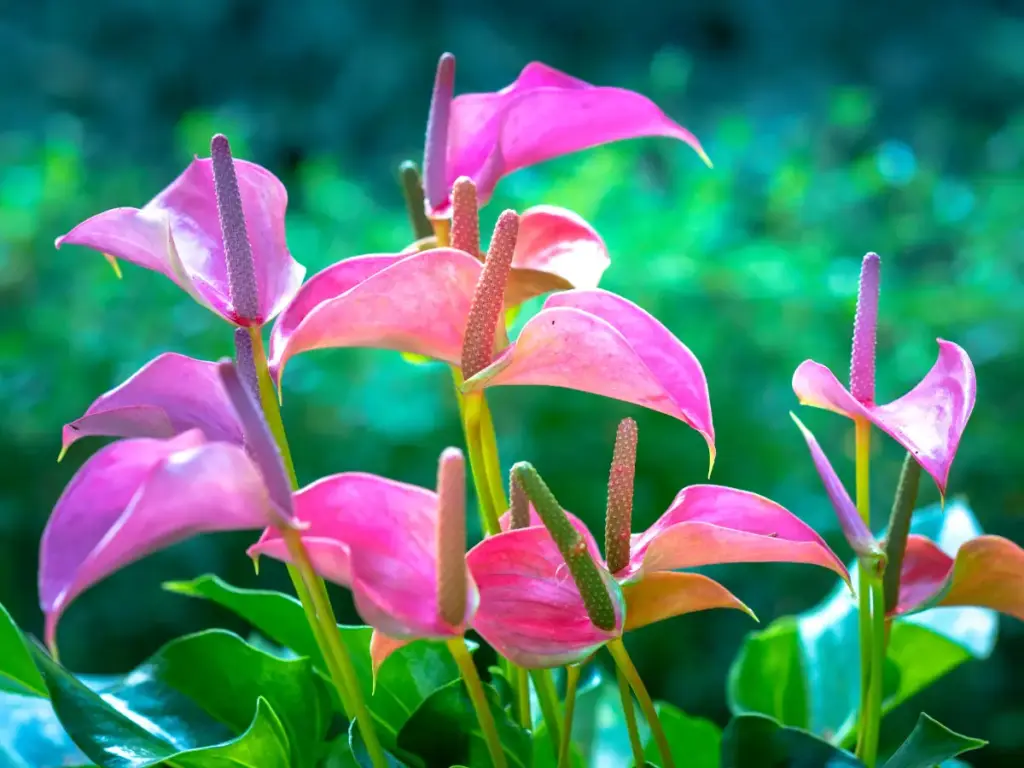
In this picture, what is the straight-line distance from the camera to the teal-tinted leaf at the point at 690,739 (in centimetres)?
48

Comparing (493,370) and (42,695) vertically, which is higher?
(493,370)

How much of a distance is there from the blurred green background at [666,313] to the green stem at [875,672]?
628mm

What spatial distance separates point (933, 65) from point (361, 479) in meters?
2.46

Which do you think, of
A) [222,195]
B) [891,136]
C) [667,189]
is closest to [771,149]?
[667,189]

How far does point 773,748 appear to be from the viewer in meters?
0.38

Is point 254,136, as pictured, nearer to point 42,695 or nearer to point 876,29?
point 876,29

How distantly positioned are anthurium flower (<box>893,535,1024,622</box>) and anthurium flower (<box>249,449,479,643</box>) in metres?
0.17

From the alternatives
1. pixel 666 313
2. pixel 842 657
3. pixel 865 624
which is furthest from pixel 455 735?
pixel 666 313

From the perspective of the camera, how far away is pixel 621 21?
265cm

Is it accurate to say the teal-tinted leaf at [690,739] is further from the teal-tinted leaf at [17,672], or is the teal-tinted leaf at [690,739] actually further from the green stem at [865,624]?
the teal-tinted leaf at [17,672]

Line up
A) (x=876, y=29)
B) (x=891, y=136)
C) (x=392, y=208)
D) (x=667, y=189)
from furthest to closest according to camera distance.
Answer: (x=876, y=29) → (x=891, y=136) → (x=392, y=208) → (x=667, y=189)

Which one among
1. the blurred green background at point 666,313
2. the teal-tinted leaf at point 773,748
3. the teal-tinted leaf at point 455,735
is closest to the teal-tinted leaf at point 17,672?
the teal-tinted leaf at point 455,735

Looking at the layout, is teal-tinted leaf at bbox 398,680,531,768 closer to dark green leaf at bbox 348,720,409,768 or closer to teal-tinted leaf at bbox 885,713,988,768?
dark green leaf at bbox 348,720,409,768

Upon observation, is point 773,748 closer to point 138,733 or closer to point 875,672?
point 875,672
